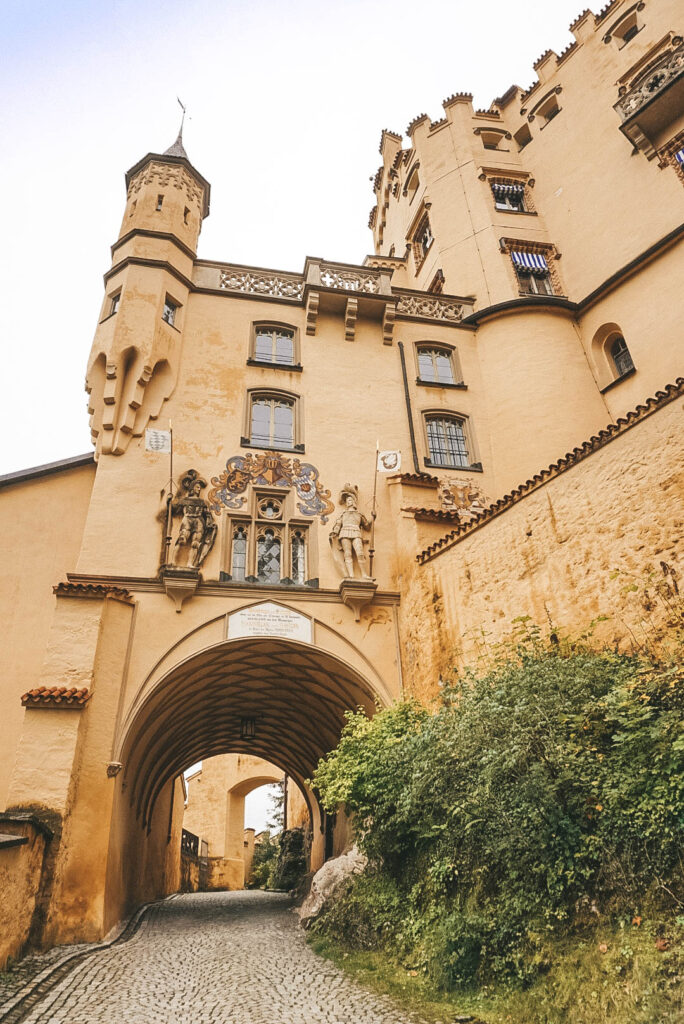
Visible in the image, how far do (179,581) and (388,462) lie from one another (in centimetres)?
563

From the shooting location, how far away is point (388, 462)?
49.4 feet

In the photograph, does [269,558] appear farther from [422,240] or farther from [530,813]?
[422,240]

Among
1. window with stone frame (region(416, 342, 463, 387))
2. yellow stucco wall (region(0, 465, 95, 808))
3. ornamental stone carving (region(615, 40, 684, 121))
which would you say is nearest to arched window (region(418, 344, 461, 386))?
window with stone frame (region(416, 342, 463, 387))

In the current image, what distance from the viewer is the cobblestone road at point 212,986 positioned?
6.01 meters

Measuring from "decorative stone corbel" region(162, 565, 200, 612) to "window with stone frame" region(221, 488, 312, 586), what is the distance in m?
0.78

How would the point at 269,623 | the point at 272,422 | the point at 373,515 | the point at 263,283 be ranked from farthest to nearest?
the point at 263,283
the point at 272,422
the point at 373,515
the point at 269,623

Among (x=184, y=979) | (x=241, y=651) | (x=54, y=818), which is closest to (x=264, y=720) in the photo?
(x=241, y=651)

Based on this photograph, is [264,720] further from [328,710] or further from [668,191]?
[668,191]

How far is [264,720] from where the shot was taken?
1753 centimetres

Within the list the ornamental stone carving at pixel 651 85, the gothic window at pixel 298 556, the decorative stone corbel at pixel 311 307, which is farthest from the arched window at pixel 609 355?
the gothic window at pixel 298 556

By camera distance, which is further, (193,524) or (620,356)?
(620,356)

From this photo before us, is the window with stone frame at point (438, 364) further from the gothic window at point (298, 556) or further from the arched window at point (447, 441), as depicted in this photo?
the gothic window at point (298, 556)

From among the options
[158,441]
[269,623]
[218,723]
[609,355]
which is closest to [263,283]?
[158,441]

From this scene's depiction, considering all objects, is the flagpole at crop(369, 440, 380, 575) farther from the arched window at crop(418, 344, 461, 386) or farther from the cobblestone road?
the cobblestone road
